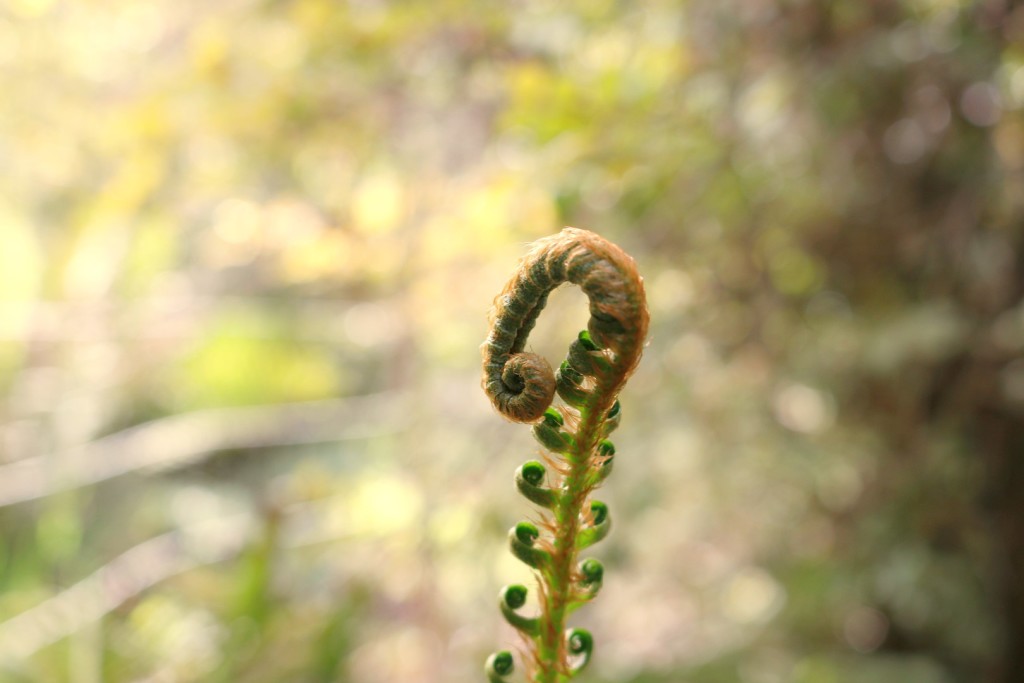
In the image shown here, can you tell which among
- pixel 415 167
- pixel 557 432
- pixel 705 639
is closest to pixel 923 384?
Answer: pixel 705 639

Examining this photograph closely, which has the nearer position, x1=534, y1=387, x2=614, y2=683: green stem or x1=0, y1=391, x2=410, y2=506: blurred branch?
x1=534, y1=387, x2=614, y2=683: green stem

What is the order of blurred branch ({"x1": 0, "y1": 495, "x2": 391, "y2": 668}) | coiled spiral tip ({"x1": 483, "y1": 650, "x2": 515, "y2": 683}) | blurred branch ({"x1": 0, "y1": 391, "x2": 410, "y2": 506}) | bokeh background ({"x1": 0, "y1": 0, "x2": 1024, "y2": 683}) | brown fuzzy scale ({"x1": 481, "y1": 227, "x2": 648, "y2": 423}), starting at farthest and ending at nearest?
1. blurred branch ({"x1": 0, "y1": 391, "x2": 410, "y2": 506})
2. blurred branch ({"x1": 0, "y1": 495, "x2": 391, "y2": 668})
3. bokeh background ({"x1": 0, "y1": 0, "x2": 1024, "y2": 683})
4. coiled spiral tip ({"x1": 483, "y1": 650, "x2": 515, "y2": 683})
5. brown fuzzy scale ({"x1": 481, "y1": 227, "x2": 648, "y2": 423})

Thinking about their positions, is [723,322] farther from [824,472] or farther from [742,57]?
[742,57]

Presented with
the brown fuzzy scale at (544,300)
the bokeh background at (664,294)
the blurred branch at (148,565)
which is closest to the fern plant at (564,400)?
the brown fuzzy scale at (544,300)

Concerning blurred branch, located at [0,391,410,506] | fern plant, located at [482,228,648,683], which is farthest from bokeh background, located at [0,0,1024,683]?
fern plant, located at [482,228,648,683]

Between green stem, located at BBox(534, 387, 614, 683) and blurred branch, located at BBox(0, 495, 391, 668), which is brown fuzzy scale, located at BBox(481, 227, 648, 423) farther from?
blurred branch, located at BBox(0, 495, 391, 668)

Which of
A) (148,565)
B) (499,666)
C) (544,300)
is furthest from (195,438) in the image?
(544,300)
